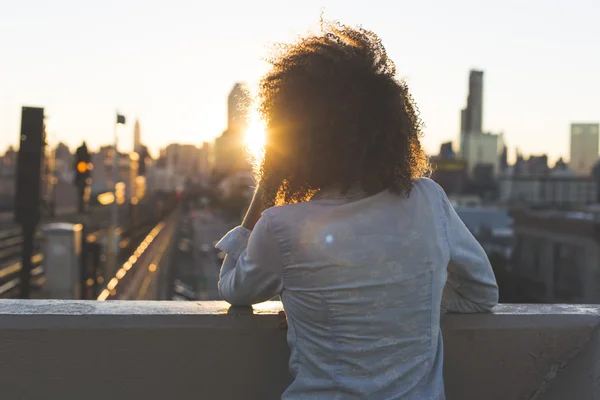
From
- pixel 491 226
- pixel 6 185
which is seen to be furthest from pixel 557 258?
pixel 6 185

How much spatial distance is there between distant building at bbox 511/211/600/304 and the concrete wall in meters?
50.9

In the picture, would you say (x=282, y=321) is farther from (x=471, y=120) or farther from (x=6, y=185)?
(x=471, y=120)

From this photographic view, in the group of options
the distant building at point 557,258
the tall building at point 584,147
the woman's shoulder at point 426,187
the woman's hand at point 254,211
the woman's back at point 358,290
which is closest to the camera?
the woman's back at point 358,290

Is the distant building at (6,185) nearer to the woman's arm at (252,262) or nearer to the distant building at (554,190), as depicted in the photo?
the woman's arm at (252,262)

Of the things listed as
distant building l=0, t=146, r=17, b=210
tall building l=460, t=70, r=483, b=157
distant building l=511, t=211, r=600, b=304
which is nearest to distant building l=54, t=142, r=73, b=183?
distant building l=0, t=146, r=17, b=210

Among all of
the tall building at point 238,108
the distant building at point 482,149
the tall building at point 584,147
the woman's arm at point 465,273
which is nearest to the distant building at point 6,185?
the tall building at point 238,108

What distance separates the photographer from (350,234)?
2.02 metres

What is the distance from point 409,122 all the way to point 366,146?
187 millimetres

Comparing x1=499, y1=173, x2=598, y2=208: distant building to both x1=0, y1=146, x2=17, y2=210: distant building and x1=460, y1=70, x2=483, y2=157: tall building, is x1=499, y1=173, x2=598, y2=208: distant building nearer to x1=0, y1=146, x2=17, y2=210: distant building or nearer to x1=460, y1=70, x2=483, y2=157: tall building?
x1=460, y1=70, x2=483, y2=157: tall building

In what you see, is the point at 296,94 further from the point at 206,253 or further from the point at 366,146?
the point at 206,253

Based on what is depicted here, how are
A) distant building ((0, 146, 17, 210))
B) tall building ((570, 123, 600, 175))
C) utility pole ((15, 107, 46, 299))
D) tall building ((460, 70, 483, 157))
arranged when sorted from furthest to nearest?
tall building ((460, 70, 483, 157)) → tall building ((570, 123, 600, 175)) → distant building ((0, 146, 17, 210)) → utility pole ((15, 107, 46, 299))

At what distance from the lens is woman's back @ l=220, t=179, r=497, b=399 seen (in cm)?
201

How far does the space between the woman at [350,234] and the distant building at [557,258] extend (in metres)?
51.8

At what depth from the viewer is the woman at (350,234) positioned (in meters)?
2.01
